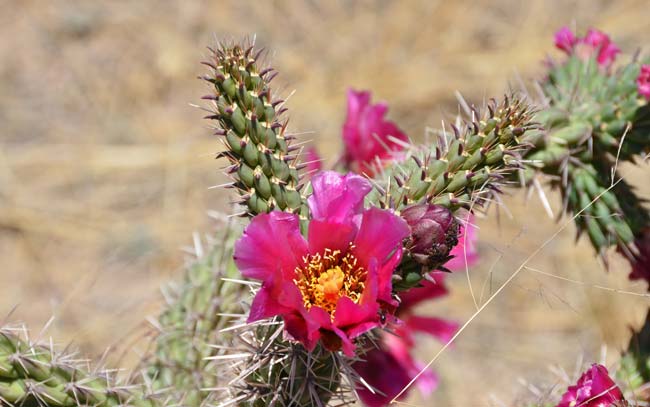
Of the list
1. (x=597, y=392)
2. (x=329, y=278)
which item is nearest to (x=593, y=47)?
(x=597, y=392)

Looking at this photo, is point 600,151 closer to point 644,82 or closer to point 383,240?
point 644,82

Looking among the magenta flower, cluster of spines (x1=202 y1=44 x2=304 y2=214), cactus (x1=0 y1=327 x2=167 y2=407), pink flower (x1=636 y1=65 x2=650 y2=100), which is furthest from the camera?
the magenta flower

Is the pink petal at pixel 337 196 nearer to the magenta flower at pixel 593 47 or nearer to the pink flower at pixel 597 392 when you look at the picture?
the pink flower at pixel 597 392

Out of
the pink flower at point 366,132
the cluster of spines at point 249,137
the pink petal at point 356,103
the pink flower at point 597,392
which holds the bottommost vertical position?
the pink flower at point 597,392

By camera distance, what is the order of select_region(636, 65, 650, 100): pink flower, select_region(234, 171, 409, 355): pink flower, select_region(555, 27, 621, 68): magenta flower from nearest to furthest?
select_region(234, 171, 409, 355): pink flower → select_region(636, 65, 650, 100): pink flower → select_region(555, 27, 621, 68): magenta flower

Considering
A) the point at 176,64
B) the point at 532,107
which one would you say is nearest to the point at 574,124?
the point at 532,107

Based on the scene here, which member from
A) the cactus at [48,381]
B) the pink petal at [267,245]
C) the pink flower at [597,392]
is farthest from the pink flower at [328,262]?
the cactus at [48,381]

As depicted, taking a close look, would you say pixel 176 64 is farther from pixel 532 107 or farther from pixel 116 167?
pixel 532 107

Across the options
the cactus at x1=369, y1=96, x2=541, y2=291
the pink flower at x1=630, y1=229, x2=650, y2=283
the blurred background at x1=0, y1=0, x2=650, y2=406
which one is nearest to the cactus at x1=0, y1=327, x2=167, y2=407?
the cactus at x1=369, y1=96, x2=541, y2=291

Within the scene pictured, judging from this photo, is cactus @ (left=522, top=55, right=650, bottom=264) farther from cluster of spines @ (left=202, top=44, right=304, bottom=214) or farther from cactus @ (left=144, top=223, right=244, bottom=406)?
cactus @ (left=144, top=223, right=244, bottom=406)
